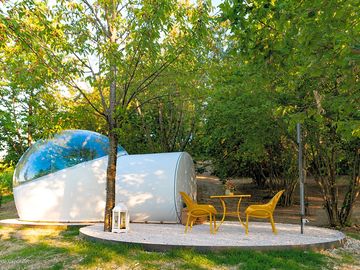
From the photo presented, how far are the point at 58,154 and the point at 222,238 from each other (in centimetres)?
704

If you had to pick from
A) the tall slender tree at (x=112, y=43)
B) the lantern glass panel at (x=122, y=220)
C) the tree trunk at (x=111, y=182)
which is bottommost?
the lantern glass panel at (x=122, y=220)

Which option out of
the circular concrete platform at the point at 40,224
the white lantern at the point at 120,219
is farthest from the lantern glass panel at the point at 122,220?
the circular concrete platform at the point at 40,224

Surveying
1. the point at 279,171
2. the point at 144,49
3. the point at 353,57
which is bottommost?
the point at 279,171

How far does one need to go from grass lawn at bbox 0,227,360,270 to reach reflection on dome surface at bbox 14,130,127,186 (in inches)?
183

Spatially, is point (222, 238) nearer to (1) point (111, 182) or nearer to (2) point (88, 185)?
(1) point (111, 182)

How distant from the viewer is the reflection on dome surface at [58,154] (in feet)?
42.4

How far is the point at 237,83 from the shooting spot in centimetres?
1288

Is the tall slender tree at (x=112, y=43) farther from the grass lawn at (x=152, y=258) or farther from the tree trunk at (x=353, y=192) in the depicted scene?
the tree trunk at (x=353, y=192)

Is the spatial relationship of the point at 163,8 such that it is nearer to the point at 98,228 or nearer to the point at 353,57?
the point at 353,57

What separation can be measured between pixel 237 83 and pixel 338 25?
711 centimetres

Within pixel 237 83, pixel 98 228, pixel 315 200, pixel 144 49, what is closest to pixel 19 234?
pixel 98 228

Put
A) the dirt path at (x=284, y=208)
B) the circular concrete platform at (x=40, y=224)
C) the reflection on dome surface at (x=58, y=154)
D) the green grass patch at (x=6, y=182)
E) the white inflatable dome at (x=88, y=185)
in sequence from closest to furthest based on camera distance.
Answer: the circular concrete platform at (x=40, y=224) → the white inflatable dome at (x=88, y=185) → the reflection on dome surface at (x=58, y=154) → the dirt path at (x=284, y=208) → the green grass patch at (x=6, y=182)

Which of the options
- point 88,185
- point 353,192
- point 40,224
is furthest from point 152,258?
point 353,192

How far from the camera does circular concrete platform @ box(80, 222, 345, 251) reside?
7.65m
